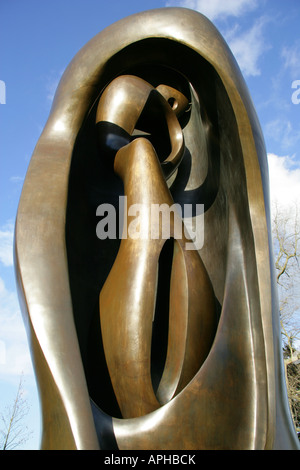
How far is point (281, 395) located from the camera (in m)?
3.99

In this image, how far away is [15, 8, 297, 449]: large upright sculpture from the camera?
363cm

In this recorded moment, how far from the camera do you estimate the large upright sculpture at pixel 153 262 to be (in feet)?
11.9

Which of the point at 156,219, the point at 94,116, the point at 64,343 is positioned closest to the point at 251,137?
the point at 156,219

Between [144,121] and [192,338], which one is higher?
[144,121]

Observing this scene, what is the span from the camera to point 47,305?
3.72 m

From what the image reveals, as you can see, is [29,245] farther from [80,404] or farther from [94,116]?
[94,116]

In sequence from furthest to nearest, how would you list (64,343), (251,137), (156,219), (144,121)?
(144,121)
(251,137)
(156,219)
(64,343)

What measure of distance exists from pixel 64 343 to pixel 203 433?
1.30 metres

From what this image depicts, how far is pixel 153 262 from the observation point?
4184 millimetres

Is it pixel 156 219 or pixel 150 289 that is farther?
pixel 156 219

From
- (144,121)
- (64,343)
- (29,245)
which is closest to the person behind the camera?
(64,343)

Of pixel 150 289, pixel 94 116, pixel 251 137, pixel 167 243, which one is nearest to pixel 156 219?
pixel 167 243

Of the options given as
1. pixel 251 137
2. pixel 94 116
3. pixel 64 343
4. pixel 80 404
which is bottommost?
pixel 80 404

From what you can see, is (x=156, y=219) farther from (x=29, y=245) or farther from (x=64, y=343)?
(x=64, y=343)
